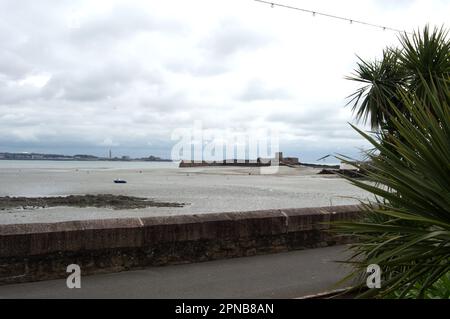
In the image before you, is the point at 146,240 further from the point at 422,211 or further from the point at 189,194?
the point at 189,194

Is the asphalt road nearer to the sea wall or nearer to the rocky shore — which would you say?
the sea wall

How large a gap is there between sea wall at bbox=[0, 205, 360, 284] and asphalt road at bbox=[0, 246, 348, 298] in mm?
166

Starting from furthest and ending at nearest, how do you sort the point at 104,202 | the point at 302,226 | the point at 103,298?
the point at 104,202 → the point at 302,226 → the point at 103,298

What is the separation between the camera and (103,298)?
4.91 meters

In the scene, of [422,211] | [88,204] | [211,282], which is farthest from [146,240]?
[88,204]

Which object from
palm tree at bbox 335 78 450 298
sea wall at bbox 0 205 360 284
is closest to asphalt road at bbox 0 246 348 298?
sea wall at bbox 0 205 360 284

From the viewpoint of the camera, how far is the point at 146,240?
20.3 ft

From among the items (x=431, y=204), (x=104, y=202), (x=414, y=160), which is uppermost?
(x=414, y=160)

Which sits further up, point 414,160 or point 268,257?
point 414,160

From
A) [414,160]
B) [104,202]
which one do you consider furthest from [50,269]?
[104,202]

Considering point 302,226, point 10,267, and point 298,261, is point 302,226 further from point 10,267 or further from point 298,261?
point 10,267

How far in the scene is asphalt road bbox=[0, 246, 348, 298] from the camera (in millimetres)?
5090

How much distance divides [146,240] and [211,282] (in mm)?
1108
